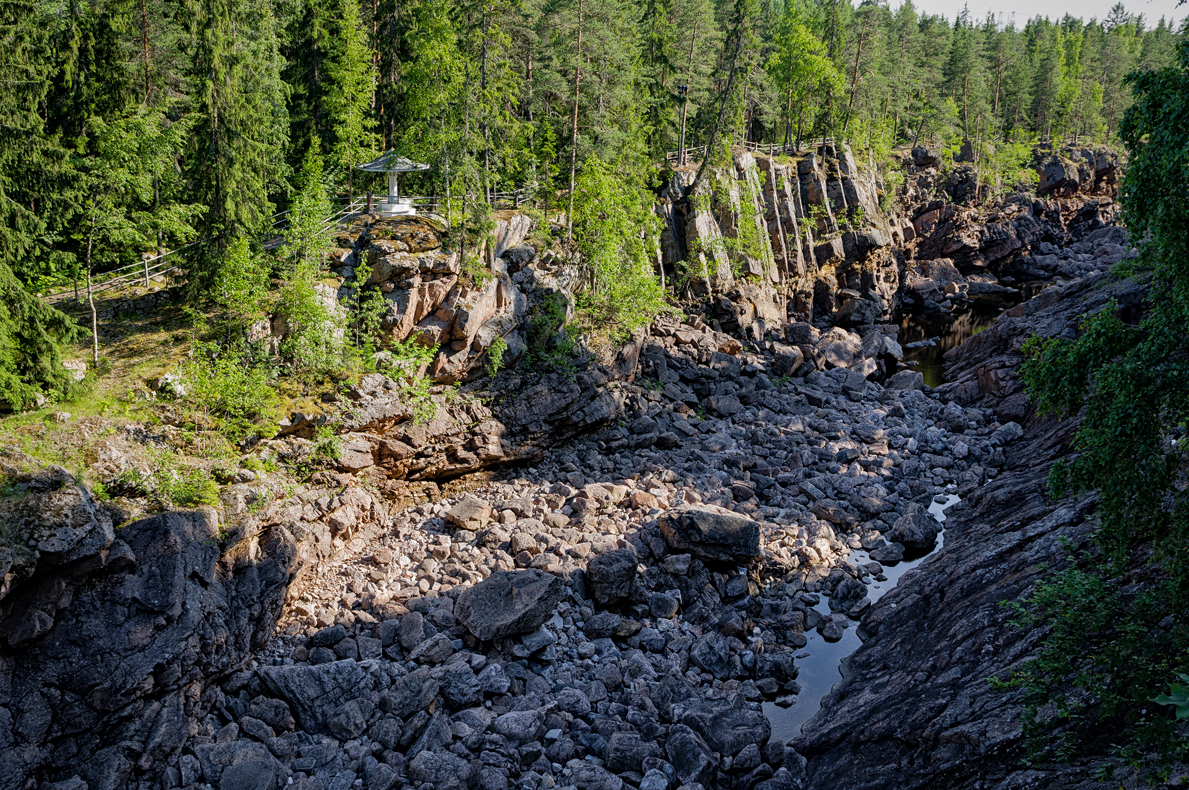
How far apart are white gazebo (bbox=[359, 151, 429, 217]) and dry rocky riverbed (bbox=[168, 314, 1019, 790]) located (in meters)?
11.3

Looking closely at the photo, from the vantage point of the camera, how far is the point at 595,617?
56.2 feet

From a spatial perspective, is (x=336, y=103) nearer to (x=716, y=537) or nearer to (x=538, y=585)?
(x=538, y=585)

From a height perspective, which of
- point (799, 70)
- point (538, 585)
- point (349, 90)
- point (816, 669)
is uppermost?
point (799, 70)

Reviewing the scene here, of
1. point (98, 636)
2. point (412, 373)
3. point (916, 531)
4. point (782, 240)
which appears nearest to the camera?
point (98, 636)

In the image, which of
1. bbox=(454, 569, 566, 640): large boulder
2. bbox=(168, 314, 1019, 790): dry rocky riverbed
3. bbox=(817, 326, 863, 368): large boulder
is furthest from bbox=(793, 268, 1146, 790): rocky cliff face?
bbox=(817, 326, 863, 368): large boulder

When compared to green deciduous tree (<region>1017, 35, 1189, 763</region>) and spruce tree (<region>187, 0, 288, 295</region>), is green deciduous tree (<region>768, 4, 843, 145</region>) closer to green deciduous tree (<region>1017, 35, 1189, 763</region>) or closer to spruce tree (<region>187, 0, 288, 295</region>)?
spruce tree (<region>187, 0, 288, 295</region>)

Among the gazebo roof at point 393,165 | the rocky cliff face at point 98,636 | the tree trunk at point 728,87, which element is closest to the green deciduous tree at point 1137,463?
the rocky cliff face at point 98,636

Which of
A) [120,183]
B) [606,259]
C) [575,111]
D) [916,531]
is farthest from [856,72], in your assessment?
[120,183]

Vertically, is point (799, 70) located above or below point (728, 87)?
above

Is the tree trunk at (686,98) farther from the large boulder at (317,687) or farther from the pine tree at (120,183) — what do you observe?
the large boulder at (317,687)

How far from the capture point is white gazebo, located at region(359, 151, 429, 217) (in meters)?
→ 25.7

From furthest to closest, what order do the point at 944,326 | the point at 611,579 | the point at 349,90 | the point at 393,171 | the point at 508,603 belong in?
the point at 944,326 → the point at 349,90 → the point at 393,171 → the point at 611,579 → the point at 508,603

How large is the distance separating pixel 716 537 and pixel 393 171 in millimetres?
17896

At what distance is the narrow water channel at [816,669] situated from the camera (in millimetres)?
15133
